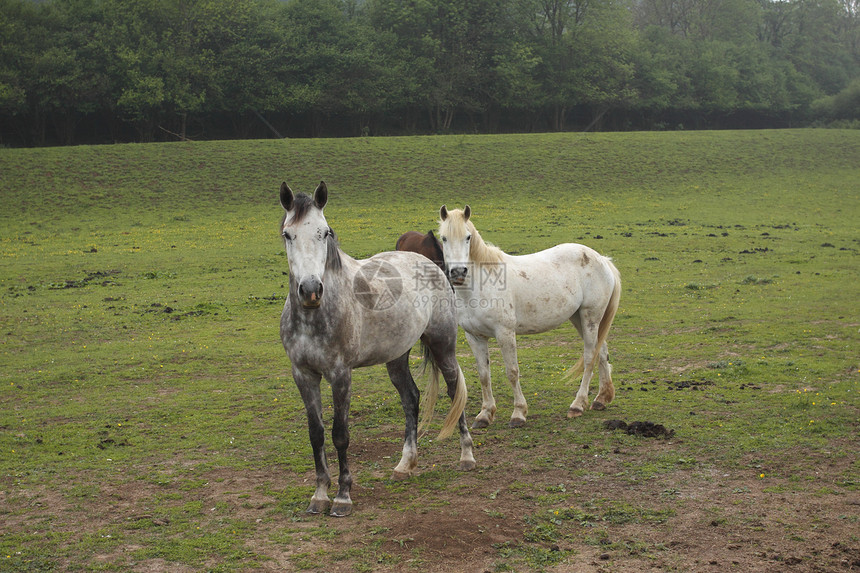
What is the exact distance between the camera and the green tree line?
4775 centimetres

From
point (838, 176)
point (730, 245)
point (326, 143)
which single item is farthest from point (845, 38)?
point (730, 245)

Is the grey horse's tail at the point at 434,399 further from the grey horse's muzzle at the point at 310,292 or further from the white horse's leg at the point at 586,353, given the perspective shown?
the grey horse's muzzle at the point at 310,292

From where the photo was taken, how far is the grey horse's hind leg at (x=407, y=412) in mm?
6856

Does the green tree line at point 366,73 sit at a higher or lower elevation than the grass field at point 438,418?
higher

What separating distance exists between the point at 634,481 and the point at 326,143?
39227mm

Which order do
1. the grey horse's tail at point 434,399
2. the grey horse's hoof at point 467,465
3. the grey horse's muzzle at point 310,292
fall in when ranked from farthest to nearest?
1. the grey horse's tail at point 434,399
2. the grey horse's hoof at point 467,465
3. the grey horse's muzzle at point 310,292

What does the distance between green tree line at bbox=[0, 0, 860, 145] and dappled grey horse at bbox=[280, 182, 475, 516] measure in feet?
145

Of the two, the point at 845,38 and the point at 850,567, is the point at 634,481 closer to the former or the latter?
the point at 850,567

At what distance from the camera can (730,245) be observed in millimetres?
23891

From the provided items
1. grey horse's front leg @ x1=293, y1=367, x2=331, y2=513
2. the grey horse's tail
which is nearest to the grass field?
grey horse's front leg @ x1=293, y1=367, x2=331, y2=513

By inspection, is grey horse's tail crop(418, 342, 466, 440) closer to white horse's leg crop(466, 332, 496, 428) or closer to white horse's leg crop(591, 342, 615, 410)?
white horse's leg crop(466, 332, 496, 428)

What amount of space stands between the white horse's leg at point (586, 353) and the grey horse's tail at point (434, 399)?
1877 millimetres

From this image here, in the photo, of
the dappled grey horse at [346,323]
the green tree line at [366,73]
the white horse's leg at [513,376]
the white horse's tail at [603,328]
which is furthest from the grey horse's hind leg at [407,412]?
the green tree line at [366,73]

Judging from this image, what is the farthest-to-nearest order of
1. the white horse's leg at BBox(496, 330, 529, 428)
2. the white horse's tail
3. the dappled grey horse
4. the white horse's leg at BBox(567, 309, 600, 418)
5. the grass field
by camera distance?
the white horse's tail, the white horse's leg at BBox(567, 309, 600, 418), the white horse's leg at BBox(496, 330, 529, 428), the dappled grey horse, the grass field
